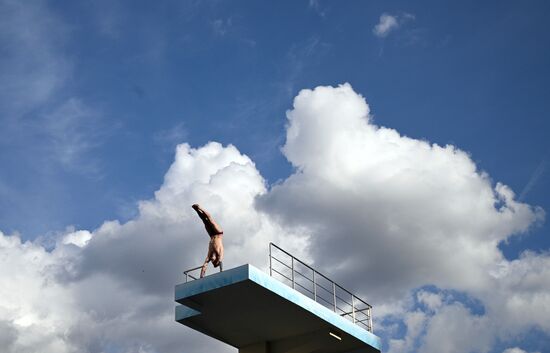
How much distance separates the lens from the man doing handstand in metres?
29.6

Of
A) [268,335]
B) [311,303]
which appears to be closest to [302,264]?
[311,303]

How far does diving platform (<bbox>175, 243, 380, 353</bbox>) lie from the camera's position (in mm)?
28344

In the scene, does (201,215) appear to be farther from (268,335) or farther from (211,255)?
(268,335)

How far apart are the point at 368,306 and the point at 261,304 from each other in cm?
694

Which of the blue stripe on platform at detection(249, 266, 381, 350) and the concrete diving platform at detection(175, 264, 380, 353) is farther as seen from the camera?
the concrete diving platform at detection(175, 264, 380, 353)

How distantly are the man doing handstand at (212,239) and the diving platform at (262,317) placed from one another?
48.9 inches

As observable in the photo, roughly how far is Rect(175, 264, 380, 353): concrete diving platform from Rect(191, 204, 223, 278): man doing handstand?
1.21 meters

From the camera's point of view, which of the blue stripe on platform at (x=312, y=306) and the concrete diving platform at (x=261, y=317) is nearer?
the blue stripe on platform at (x=312, y=306)

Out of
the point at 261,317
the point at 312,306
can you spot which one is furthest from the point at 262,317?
the point at 312,306

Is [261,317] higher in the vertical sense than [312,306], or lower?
lower

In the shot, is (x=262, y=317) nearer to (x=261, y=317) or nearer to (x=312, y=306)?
(x=261, y=317)

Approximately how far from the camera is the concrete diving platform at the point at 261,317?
93.0ft

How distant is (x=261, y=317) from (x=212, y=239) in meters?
3.82

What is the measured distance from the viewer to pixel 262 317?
31.0 m
